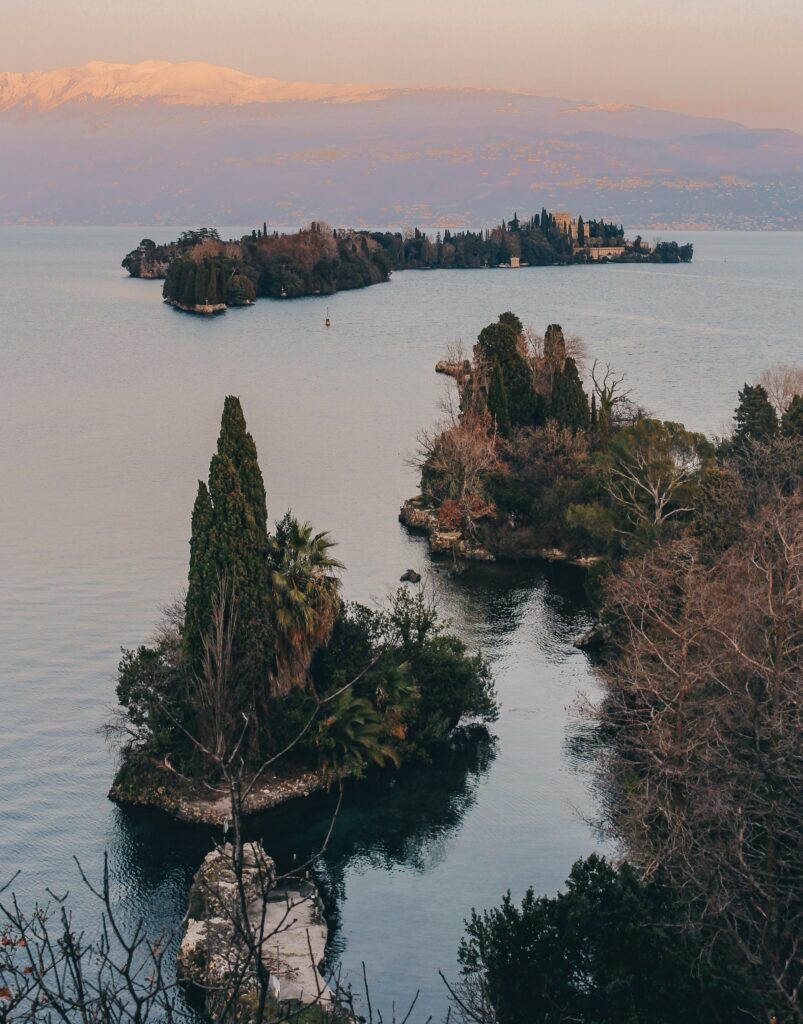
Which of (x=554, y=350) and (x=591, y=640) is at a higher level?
(x=554, y=350)

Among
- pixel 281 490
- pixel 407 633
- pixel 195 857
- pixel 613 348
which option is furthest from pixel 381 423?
pixel 195 857

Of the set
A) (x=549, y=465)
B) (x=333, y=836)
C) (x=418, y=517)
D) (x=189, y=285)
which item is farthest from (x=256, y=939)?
(x=189, y=285)

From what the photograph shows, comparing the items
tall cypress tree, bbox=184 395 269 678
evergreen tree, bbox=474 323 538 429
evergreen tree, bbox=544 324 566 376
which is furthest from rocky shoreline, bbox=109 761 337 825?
evergreen tree, bbox=544 324 566 376

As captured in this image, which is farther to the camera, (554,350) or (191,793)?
(554,350)

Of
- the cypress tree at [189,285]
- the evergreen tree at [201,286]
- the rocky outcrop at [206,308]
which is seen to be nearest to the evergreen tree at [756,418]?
the rocky outcrop at [206,308]

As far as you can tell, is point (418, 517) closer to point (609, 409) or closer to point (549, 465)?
point (549, 465)

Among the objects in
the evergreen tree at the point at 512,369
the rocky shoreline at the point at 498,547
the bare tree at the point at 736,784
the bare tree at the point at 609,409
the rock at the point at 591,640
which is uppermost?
the evergreen tree at the point at 512,369

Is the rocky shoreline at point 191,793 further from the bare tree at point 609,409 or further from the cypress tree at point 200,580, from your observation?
the bare tree at point 609,409
